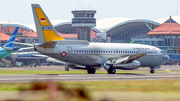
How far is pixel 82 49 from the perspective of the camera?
43562mm

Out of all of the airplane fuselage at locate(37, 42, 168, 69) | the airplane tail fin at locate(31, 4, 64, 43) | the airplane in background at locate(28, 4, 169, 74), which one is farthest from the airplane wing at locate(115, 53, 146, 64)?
the airplane tail fin at locate(31, 4, 64, 43)

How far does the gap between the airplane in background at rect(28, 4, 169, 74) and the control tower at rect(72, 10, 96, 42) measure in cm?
11483

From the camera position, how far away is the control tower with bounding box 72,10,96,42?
536 ft

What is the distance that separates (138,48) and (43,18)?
14644 mm

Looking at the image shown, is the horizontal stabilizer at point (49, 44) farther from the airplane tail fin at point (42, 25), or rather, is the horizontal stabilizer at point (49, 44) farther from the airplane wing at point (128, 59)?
the airplane wing at point (128, 59)

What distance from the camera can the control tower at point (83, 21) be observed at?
6427 inches

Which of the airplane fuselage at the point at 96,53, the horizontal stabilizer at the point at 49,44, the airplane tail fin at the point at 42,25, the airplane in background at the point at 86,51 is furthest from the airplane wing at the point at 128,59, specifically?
the airplane tail fin at the point at 42,25

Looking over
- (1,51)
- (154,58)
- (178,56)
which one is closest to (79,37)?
(178,56)

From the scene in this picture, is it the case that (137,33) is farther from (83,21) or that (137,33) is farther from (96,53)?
(96,53)

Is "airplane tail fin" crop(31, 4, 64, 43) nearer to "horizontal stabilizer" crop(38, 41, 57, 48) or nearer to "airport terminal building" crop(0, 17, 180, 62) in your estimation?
"horizontal stabilizer" crop(38, 41, 57, 48)

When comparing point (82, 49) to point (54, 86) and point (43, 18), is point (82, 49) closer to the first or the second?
point (43, 18)

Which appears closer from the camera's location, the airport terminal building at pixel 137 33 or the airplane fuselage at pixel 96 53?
the airplane fuselage at pixel 96 53

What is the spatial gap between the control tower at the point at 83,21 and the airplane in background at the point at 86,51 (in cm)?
11483

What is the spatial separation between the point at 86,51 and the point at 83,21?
120 m
